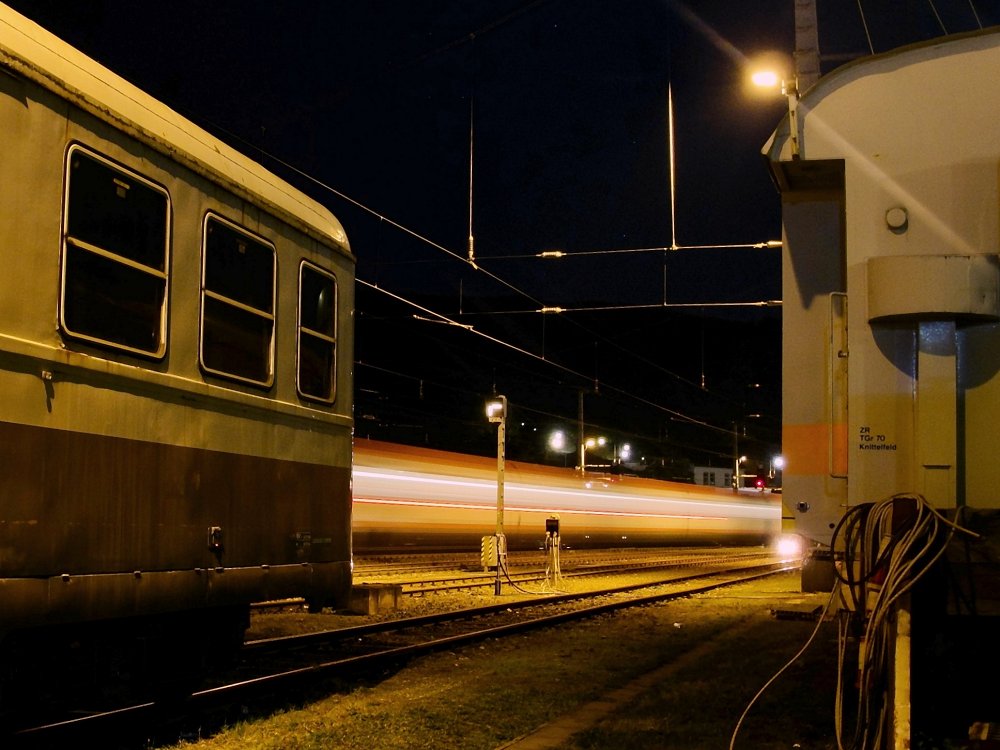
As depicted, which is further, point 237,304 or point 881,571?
point 237,304

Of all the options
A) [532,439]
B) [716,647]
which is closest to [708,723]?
[716,647]

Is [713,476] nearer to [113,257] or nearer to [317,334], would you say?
[317,334]

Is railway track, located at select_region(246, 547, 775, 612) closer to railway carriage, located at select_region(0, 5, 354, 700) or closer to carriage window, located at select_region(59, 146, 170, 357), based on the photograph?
railway carriage, located at select_region(0, 5, 354, 700)

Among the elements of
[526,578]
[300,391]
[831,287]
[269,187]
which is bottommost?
[526,578]

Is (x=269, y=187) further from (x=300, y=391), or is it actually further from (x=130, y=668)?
(x=130, y=668)

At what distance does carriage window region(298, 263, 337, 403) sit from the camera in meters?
8.20

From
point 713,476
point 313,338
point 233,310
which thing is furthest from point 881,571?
point 713,476

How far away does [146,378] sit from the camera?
6242 mm

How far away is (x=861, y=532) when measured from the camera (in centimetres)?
516

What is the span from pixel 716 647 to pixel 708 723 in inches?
183

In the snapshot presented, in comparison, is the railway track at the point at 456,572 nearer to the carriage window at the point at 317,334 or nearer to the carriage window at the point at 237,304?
the carriage window at the point at 317,334

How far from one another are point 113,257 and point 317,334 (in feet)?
8.36

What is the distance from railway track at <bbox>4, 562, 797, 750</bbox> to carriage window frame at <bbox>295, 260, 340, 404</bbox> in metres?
2.29

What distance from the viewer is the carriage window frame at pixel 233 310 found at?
6.88 metres
